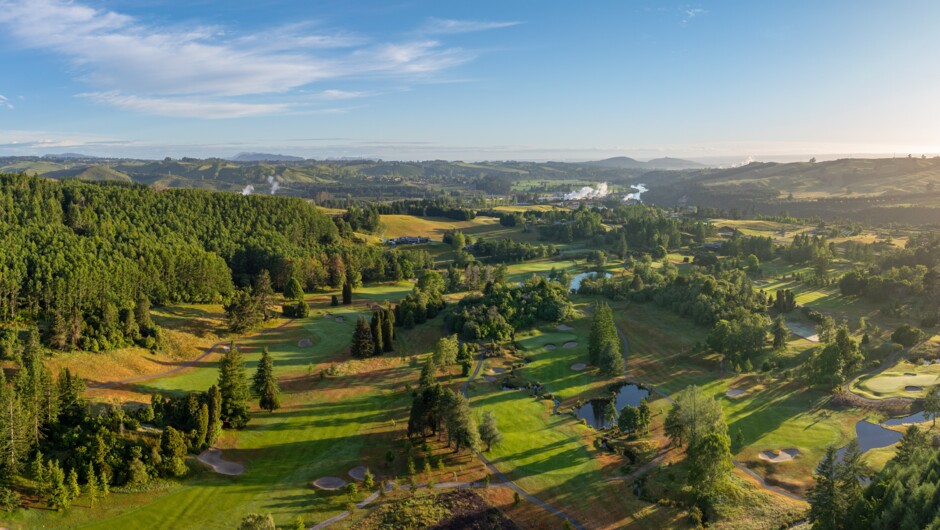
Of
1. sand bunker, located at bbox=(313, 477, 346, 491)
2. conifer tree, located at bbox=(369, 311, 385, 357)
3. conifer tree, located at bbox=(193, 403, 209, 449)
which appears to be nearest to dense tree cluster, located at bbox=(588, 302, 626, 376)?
conifer tree, located at bbox=(369, 311, 385, 357)

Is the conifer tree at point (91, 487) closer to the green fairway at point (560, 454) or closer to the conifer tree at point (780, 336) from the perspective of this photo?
the green fairway at point (560, 454)

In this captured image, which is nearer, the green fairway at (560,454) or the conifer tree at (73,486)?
the conifer tree at (73,486)

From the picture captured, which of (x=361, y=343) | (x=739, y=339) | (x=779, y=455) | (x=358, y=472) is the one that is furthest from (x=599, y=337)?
(x=358, y=472)

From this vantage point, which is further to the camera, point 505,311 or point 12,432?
point 505,311

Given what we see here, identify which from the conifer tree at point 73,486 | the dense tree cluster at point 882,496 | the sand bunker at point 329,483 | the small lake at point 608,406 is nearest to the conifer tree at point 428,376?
the sand bunker at point 329,483

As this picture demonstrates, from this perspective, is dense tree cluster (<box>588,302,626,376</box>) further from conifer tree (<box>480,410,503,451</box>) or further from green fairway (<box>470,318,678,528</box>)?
conifer tree (<box>480,410,503,451</box>)

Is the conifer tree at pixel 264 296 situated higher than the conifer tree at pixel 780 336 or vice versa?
the conifer tree at pixel 264 296

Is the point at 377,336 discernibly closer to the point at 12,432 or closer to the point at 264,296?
the point at 264,296

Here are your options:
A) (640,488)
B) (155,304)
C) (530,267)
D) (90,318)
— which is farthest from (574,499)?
(530,267)
